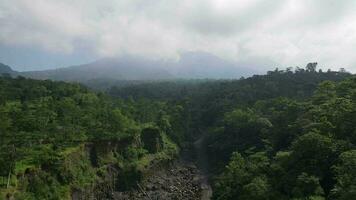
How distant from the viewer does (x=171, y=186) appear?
49219 mm

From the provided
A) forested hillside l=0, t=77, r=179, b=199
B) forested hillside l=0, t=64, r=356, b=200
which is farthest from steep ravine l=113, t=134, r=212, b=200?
forested hillside l=0, t=77, r=179, b=199

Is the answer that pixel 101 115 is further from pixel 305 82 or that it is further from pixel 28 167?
pixel 305 82

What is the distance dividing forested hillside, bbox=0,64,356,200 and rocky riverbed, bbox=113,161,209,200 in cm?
53

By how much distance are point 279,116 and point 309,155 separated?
2083cm

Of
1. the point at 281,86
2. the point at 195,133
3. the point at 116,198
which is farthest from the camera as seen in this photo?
the point at 281,86

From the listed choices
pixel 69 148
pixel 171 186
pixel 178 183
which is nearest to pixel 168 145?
pixel 178 183

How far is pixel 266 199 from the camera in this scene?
27.9 metres

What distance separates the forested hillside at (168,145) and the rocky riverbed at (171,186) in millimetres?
527

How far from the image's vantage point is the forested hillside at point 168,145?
2884 cm

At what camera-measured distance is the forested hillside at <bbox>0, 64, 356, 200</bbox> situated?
28.8 metres

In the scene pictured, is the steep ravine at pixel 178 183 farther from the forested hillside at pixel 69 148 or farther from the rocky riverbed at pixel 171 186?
the forested hillside at pixel 69 148

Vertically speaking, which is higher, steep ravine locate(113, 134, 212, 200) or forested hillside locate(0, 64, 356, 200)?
forested hillside locate(0, 64, 356, 200)

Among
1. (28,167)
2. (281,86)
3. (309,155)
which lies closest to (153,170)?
(28,167)

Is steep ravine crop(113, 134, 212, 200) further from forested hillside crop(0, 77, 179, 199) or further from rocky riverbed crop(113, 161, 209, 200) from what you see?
forested hillside crop(0, 77, 179, 199)
